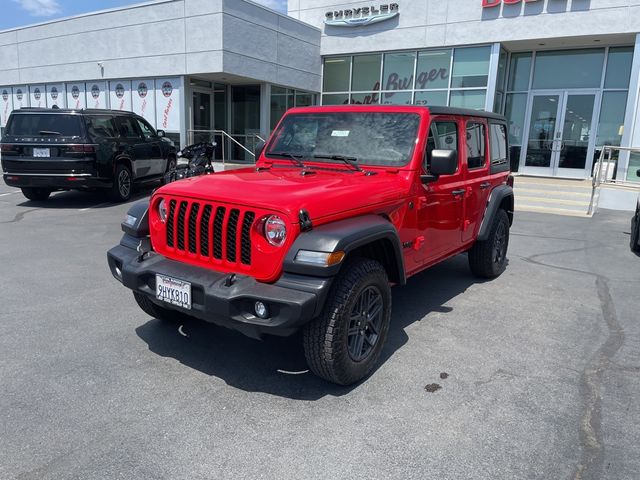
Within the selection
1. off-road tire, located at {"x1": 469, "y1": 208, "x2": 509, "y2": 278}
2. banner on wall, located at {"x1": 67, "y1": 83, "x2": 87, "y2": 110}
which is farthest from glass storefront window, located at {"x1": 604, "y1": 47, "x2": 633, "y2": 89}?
banner on wall, located at {"x1": 67, "y1": 83, "x2": 87, "y2": 110}

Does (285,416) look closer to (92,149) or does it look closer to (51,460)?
(51,460)

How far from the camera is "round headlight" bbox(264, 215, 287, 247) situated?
3.07 m

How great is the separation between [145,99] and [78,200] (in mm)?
8310

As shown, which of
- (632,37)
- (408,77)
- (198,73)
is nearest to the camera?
(632,37)

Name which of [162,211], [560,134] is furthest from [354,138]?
[560,134]

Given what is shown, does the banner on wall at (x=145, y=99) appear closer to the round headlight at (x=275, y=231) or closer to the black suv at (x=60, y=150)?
the black suv at (x=60, y=150)

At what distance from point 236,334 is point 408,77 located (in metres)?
15.8

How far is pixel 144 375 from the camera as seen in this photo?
138 inches

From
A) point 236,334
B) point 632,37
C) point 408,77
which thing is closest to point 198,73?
point 408,77

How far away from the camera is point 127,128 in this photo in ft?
36.4

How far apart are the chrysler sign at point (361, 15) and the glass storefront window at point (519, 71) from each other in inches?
173

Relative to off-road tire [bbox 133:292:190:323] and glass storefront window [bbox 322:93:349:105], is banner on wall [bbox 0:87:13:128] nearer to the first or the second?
glass storefront window [bbox 322:93:349:105]

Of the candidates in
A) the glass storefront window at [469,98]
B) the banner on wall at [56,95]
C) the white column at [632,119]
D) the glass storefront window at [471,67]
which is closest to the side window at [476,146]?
the white column at [632,119]

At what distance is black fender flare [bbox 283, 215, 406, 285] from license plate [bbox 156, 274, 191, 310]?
2.25 ft
